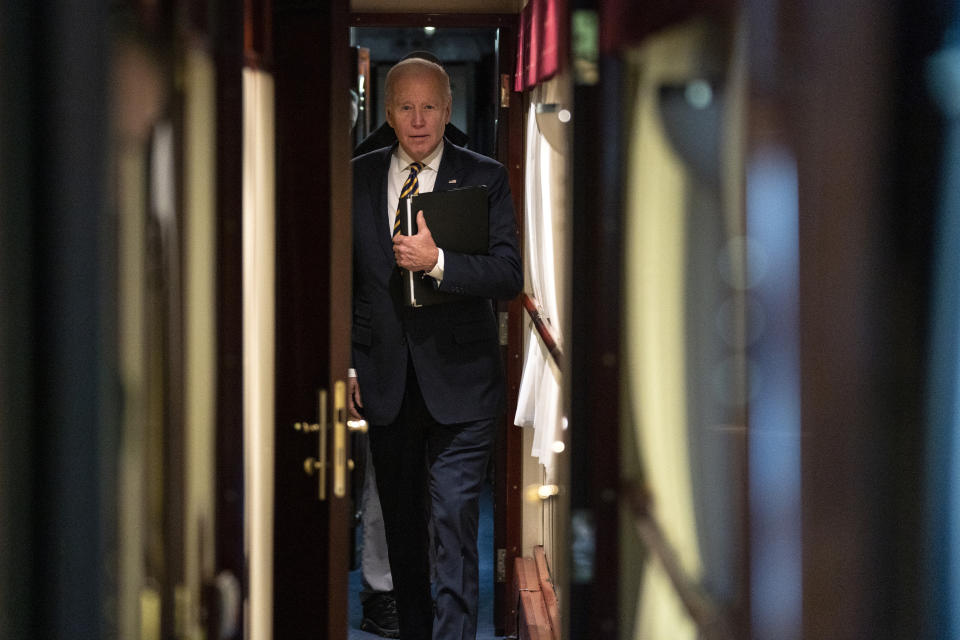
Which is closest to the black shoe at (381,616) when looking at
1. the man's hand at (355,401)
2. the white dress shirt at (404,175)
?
the man's hand at (355,401)

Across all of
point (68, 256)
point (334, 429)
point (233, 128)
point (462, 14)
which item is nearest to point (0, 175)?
point (68, 256)

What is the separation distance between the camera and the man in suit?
9.48 feet

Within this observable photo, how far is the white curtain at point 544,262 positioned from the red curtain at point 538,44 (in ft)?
0.16

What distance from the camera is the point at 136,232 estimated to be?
1.41 metres

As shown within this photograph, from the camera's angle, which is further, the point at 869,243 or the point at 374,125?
the point at 374,125

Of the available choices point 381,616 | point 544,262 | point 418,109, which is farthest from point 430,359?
point 381,616

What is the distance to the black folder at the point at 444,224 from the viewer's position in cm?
283

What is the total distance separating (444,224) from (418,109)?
12.2 inches

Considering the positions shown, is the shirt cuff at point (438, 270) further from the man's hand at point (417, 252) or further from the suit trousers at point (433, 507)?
the suit trousers at point (433, 507)

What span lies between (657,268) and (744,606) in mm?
415

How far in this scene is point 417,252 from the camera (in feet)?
9.09

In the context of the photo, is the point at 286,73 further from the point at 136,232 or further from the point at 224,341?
the point at 136,232

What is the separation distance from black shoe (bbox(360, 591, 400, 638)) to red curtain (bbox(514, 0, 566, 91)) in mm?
1591

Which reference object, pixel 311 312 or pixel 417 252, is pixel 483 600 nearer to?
pixel 417 252
